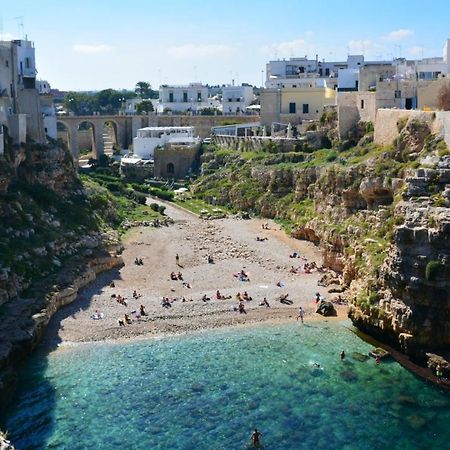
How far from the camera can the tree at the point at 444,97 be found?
4984 centimetres

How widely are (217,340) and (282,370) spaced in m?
4.90

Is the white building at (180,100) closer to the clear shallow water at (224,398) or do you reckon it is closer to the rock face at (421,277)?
the clear shallow water at (224,398)

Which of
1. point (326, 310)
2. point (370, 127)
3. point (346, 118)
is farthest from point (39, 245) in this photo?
point (346, 118)

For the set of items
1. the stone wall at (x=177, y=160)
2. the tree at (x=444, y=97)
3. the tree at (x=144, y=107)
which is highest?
the tree at (x=144, y=107)

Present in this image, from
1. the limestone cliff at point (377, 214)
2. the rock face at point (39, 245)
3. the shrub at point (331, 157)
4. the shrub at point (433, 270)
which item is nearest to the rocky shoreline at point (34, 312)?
the rock face at point (39, 245)

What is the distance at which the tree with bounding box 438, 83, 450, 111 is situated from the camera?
49844mm

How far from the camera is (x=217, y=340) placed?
36000 millimetres

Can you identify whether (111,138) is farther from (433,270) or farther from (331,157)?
(433,270)

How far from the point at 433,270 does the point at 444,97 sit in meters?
22.5

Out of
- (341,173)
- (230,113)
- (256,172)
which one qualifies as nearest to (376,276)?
(341,173)

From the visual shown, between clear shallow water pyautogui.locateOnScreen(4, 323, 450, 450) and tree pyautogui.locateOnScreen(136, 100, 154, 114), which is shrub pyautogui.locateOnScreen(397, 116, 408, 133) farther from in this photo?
tree pyautogui.locateOnScreen(136, 100, 154, 114)

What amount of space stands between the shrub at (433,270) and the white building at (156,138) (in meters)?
50.9

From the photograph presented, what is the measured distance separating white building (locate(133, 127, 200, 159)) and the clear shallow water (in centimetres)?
4669

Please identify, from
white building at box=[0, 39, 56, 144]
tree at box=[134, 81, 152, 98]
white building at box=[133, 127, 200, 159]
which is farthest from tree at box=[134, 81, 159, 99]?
white building at box=[0, 39, 56, 144]
